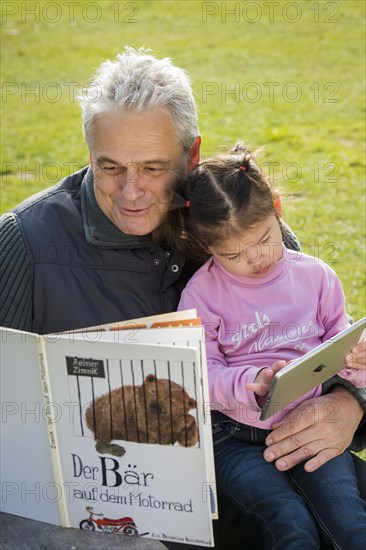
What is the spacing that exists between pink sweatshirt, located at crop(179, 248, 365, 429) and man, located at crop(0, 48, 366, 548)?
15 centimetres

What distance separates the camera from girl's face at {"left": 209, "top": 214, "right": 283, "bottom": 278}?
231cm

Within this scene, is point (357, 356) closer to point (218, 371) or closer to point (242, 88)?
point (218, 371)

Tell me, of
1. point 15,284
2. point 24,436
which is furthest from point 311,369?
point 15,284

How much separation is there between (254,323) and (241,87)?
7.12 meters

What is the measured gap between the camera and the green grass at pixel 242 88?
6285 mm

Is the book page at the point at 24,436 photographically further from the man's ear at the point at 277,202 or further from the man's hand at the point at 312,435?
the man's ear at the point at 277,202

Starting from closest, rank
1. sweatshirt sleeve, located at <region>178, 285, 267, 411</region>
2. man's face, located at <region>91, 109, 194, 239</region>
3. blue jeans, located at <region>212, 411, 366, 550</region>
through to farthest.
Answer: blue jeans, located at <region>212, 411, 366, 550</region> → sweatshirt sleeve, located at <region>178, 285, 267, 411</region> → man's face, located at <region>91, 109, 194, 239</region>

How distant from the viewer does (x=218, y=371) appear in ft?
7.33

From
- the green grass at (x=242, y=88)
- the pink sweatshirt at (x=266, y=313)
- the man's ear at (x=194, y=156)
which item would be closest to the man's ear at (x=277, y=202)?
the pink sweatshirt at (x=266, y=313)

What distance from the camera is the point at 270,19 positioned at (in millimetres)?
11961

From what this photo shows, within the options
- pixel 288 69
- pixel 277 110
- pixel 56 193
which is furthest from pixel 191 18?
pixel 56 193

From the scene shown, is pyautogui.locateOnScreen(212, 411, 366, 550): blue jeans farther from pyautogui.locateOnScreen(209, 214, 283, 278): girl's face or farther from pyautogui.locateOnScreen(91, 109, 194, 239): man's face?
pyautogui.locateOnScreen(91, 109, 194, 239): man's face

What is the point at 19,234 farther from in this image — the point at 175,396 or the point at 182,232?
the point at 175,396

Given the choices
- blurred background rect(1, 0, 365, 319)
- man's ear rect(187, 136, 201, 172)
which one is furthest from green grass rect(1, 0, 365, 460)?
man's ear rect(187, 136, 201, 172)
